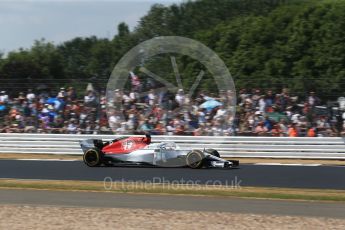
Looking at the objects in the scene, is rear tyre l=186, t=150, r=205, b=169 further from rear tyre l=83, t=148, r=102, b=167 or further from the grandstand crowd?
the grandstand crowd

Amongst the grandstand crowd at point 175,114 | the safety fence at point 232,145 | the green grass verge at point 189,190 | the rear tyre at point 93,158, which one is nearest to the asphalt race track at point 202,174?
the rear tyre at point 93,158

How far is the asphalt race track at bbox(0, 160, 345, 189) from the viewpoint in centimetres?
1280

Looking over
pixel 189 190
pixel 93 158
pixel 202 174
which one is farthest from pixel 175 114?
pixel 189 190

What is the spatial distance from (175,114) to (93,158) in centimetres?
347

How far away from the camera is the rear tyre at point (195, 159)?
1541cm

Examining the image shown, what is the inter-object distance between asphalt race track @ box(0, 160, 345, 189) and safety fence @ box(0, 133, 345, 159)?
2.07m

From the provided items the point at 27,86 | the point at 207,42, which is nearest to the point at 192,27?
the point at 207,42

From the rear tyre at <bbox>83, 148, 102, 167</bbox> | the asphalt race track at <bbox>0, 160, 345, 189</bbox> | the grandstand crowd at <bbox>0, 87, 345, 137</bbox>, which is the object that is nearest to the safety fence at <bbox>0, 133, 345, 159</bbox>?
the grandstand crowd at <bbox>0, 87, 345, 137</bbox>

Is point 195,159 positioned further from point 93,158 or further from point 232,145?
point 232,145

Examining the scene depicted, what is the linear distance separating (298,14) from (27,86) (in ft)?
92.9

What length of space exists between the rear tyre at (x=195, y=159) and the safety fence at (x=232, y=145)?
3.33 meters

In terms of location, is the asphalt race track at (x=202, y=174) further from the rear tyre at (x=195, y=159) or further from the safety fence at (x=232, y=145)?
the safety fence at (x=232, y=145)

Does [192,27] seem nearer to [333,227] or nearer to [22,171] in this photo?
[22,171]

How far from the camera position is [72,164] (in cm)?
1688
